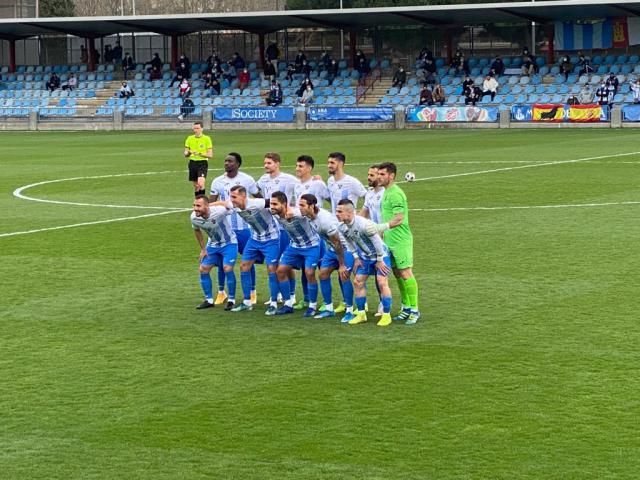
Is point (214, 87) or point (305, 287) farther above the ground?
point (214, 87)

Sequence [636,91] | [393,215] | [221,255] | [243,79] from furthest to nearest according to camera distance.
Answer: [243,79]
[636,91]
[221,255]
[393,215]

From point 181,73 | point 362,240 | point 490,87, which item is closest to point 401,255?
point 362,240

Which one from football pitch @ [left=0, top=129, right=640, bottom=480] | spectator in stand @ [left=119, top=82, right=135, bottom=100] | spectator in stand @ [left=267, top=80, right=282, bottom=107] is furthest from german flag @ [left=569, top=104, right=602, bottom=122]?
football pitch @ [left=0, top=129, right=640, bottom=480]

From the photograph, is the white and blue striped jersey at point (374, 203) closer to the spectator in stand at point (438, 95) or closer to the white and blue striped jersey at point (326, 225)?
the white and blue striped jersey at point (326, 225)

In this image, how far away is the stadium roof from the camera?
189 feet

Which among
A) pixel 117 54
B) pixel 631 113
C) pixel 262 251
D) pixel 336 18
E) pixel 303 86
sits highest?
pixel 336 18

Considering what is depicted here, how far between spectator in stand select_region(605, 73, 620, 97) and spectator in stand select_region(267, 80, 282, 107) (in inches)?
633

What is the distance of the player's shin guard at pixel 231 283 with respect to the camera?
47.4 feet

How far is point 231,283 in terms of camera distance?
14.5 m

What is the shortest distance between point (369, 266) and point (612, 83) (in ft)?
137

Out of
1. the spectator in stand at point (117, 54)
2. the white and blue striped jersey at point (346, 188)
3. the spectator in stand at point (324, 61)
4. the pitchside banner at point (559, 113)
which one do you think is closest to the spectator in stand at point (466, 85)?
the pitchside banner at point (559, 113)

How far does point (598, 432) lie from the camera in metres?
9.24

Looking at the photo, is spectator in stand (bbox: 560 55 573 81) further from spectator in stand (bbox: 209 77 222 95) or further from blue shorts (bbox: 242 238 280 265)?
blue shorts (bbox: 242 238 280 265)

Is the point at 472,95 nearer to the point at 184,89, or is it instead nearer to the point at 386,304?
the point at 184,89
